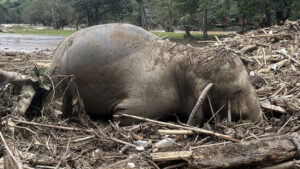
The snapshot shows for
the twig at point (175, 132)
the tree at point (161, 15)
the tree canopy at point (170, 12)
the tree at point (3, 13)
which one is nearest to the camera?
the twig at point (175, 132)

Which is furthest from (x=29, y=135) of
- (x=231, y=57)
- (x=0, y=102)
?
(x=231, y=57)

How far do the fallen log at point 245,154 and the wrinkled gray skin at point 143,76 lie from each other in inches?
54.0

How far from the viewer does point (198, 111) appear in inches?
191

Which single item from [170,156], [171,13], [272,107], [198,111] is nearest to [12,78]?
[198,111]

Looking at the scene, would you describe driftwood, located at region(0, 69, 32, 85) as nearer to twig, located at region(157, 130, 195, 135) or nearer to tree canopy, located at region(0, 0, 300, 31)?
twig, located at region(157, 130, 195, 135)

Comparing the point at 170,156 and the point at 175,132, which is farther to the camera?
the point at 175,132

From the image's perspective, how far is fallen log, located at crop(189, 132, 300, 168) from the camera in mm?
3439

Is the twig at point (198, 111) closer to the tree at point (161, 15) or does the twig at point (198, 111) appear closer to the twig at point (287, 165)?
the twig at point (287, 165)

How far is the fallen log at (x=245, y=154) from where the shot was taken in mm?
3439

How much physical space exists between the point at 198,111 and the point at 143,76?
960 millimetres

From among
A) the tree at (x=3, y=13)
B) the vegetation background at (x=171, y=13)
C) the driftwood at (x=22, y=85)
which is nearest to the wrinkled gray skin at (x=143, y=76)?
the driftwood at (x=22, y=85)

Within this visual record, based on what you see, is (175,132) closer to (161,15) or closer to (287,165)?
(287,165)

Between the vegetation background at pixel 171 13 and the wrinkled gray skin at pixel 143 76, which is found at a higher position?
the vegetation background at pixel 171 13

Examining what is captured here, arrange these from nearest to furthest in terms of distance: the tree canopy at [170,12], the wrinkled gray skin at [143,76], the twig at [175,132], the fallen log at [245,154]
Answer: the fallen log at [245,154] → the twig at [175,132] → the wrinkled gray skin at [143,76] → the tree canopy at [170,12]
